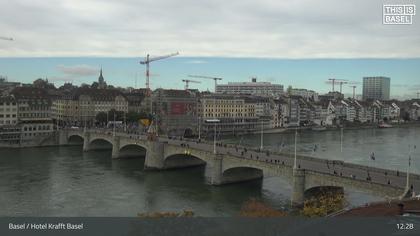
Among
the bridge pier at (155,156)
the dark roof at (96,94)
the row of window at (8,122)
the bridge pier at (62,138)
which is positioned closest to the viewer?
the bridge pier at (155,156)

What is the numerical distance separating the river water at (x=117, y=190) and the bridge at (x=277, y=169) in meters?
1.07

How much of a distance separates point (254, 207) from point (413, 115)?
169m

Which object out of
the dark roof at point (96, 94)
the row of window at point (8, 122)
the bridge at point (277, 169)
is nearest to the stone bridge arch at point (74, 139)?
the row of window at point (8, 122)

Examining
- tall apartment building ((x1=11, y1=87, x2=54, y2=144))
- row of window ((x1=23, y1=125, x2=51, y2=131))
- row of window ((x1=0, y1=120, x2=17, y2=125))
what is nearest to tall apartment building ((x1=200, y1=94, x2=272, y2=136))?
tall apartment building ((x1=11, y1=87, x2=54, y2=144))

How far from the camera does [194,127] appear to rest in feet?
335

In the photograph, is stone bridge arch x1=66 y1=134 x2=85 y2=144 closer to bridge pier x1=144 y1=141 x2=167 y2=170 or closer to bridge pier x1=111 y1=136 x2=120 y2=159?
bridge pier x1=111 y1=136 x2=120 y2=159

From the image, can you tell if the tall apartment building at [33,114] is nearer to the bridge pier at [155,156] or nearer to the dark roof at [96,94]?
the dark roof at [96,94]

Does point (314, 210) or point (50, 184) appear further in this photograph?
point (50, 184)

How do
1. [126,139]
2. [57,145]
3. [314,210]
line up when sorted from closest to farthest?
1. [314,210]
2. [126,139]
3. [57,145]

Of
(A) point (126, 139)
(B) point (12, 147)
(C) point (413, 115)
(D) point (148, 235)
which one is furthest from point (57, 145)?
(C) point (413, 115)

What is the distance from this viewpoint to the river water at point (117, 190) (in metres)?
32.9

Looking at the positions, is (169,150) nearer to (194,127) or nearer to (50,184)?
(50,184)

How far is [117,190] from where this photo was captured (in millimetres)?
39062

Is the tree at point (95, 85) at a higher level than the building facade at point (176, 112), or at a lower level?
higher
